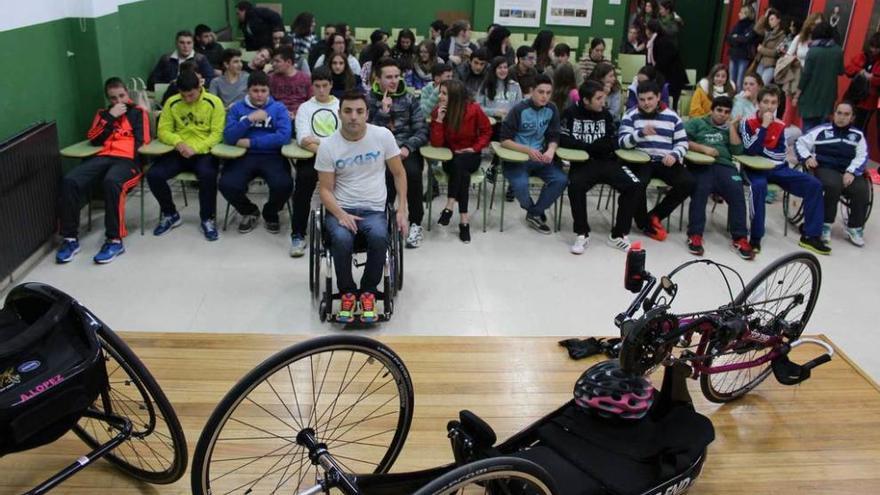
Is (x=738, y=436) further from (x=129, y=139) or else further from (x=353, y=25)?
(x=353, y=25)

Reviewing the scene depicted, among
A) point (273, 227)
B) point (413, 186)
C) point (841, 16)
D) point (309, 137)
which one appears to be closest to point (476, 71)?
point (413, 186)

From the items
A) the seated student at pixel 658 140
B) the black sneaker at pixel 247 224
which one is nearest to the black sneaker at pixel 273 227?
the black sneaker at pixel 247 224

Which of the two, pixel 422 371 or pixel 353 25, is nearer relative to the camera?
pixel 422 371

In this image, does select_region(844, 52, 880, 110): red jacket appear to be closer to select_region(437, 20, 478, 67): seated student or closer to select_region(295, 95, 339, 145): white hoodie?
select_region(437, 20, 478, 67): seated student

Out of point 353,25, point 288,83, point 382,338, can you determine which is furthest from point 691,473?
point 353,25

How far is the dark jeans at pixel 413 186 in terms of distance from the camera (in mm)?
5121

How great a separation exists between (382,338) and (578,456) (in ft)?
4.20

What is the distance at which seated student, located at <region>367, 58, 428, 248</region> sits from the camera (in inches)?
204

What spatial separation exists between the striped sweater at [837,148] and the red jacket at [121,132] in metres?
4.74

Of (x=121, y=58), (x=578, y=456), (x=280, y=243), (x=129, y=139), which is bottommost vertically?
(x=280, y=243)

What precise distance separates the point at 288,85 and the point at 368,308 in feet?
9.16

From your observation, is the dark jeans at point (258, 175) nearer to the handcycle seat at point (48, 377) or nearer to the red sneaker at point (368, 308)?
the red sneaker at point (368, 308)

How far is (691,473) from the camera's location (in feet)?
7.93

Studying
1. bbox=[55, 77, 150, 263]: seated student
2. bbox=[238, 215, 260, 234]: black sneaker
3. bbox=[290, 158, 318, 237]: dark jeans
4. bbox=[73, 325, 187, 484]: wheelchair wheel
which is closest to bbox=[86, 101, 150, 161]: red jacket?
bbox=[55, 77, 150, 263]: seated student
